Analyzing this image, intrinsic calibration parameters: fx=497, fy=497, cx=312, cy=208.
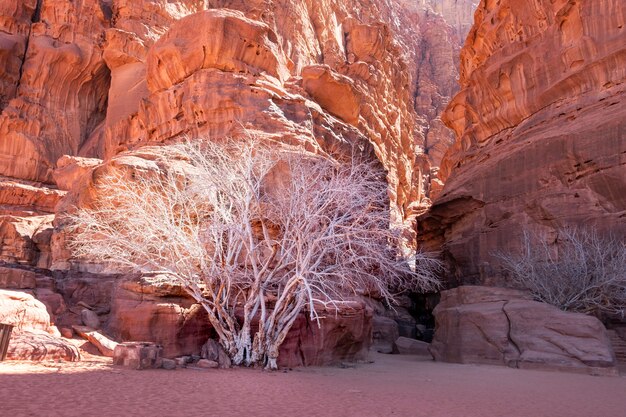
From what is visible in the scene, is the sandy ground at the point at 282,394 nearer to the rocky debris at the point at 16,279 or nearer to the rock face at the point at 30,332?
the rock face at the point at 30,332

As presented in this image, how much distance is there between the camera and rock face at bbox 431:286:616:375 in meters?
14.5

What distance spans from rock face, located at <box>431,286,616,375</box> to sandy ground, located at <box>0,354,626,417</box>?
5.75ft

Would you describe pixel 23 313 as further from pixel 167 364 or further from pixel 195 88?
pixel 195 88

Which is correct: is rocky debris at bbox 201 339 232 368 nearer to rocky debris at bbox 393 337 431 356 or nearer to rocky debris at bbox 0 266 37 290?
rocky debris at bbox 0 266 37 290

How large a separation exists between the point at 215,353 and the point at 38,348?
4171 millimetres

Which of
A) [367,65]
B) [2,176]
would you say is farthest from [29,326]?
[367,65]

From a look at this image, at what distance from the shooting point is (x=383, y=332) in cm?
2630

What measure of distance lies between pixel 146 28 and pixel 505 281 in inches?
1367

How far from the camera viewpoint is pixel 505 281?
23219 millimetres

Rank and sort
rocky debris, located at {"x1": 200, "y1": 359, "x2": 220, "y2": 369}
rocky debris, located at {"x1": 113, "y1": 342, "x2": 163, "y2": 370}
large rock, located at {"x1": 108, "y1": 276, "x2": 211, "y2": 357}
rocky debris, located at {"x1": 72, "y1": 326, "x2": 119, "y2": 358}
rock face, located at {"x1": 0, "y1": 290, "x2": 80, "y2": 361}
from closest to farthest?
rock face, located at {"x1": 0, "y1": 290, "x2": 80, "y2": 361}, rocky debris, located at {"x1": 113, "y1": 342, "x2": 163, "y2": 370}, rocky debris, located at {"x1": 200, "y1": 359, "x2": 220, "y2": 369}, rocky debris, located at {"x1": 72, "y1": 326, "x2": 119, "y2": 358}, large rock, located at {"x1": 108, "y1": 276, "x2": 211, "y2": 357}

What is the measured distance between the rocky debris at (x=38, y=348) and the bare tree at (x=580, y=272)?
15.8 metres

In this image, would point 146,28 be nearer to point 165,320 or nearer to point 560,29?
point 560,29

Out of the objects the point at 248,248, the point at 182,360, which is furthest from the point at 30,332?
the point at 248,248

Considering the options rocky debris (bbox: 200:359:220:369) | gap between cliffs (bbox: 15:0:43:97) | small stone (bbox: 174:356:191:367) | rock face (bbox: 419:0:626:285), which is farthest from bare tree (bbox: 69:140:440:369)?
gap between cliffs (bbox: 15:0:43:97)
